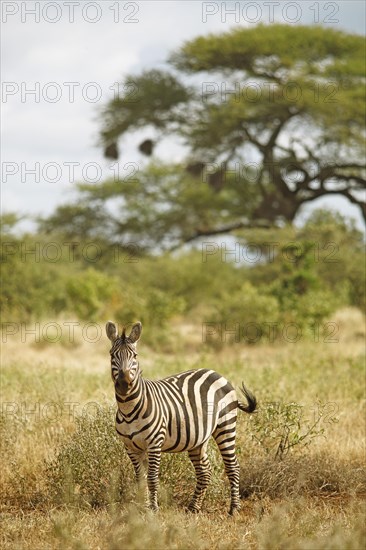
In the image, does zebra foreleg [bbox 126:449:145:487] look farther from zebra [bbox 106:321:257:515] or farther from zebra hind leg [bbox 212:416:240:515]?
zebra hind leg [bbox 212:416:240:515]

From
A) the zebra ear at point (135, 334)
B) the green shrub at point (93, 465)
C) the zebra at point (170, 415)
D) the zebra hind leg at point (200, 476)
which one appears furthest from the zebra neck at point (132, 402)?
the green shrub at point (93, 465)

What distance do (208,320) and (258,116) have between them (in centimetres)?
1262

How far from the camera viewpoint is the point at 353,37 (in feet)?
116

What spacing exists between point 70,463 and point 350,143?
2747 centimetres

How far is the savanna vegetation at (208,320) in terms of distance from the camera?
7797mm

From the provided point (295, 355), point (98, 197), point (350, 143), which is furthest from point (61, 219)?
point (295, 355)

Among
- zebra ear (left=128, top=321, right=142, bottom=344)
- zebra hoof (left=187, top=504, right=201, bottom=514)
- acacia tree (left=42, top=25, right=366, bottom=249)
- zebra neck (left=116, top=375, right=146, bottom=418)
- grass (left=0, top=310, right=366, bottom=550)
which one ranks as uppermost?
acacia tree (left=42, top=25, right=366, bottom=249)

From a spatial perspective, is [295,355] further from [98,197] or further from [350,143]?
[98,197]

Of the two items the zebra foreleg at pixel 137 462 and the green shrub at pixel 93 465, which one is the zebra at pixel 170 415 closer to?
the zebra foreleg at pixel 137 462

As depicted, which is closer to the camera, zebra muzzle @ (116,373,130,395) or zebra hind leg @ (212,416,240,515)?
zebra muzzle @ (116,373,130,395)

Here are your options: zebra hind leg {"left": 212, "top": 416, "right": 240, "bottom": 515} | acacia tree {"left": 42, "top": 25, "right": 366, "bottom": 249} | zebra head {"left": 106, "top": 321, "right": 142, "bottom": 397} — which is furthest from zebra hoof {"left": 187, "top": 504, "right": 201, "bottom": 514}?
acacia tree {"left": 42, "top": 25, "right": 366, "bottom": 249}

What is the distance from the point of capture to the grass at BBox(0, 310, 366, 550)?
6547 mm

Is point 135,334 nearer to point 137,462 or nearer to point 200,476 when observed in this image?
point 137,462

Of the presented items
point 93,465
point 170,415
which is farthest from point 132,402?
point 93,465
